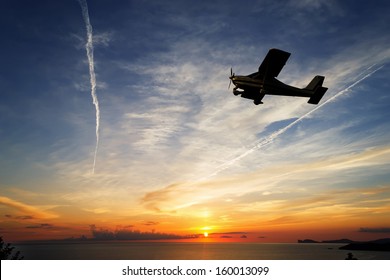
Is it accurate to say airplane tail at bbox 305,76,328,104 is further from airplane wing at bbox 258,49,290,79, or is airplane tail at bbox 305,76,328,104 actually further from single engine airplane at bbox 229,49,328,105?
airplane wing at bbox 258,49,290,79

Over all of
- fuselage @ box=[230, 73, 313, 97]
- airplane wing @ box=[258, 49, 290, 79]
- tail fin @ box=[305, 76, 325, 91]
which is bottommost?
fuselage @ box=[230, 73, 313, 97]

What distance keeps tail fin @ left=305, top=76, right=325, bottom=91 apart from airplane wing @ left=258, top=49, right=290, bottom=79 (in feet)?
17.5

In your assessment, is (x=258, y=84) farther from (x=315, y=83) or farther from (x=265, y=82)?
(x=315, y=83)

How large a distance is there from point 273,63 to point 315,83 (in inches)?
278

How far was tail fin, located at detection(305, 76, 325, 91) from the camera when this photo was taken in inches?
954

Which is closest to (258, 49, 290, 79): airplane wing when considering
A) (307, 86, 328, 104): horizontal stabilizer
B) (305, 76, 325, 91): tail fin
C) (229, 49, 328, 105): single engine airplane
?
(229, 49, 328, 105): single engine airplane

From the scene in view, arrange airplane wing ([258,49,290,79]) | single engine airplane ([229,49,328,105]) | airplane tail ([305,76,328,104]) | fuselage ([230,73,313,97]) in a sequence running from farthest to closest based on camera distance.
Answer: airplane tail ([305,76,328,104]), fuselage ([230,73,313,97]), single engine airplane ([229,49,328,105]), airplane wing ([258,49,290,79])

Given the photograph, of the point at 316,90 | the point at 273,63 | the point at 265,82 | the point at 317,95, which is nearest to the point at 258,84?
the point at 265,82

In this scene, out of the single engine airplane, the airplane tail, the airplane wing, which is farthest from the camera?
the airplane tail

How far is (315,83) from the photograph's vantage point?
80.6 feet

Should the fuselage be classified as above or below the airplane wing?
below

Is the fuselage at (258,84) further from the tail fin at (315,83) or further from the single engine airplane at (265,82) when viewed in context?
the tail fin at (315,83)
